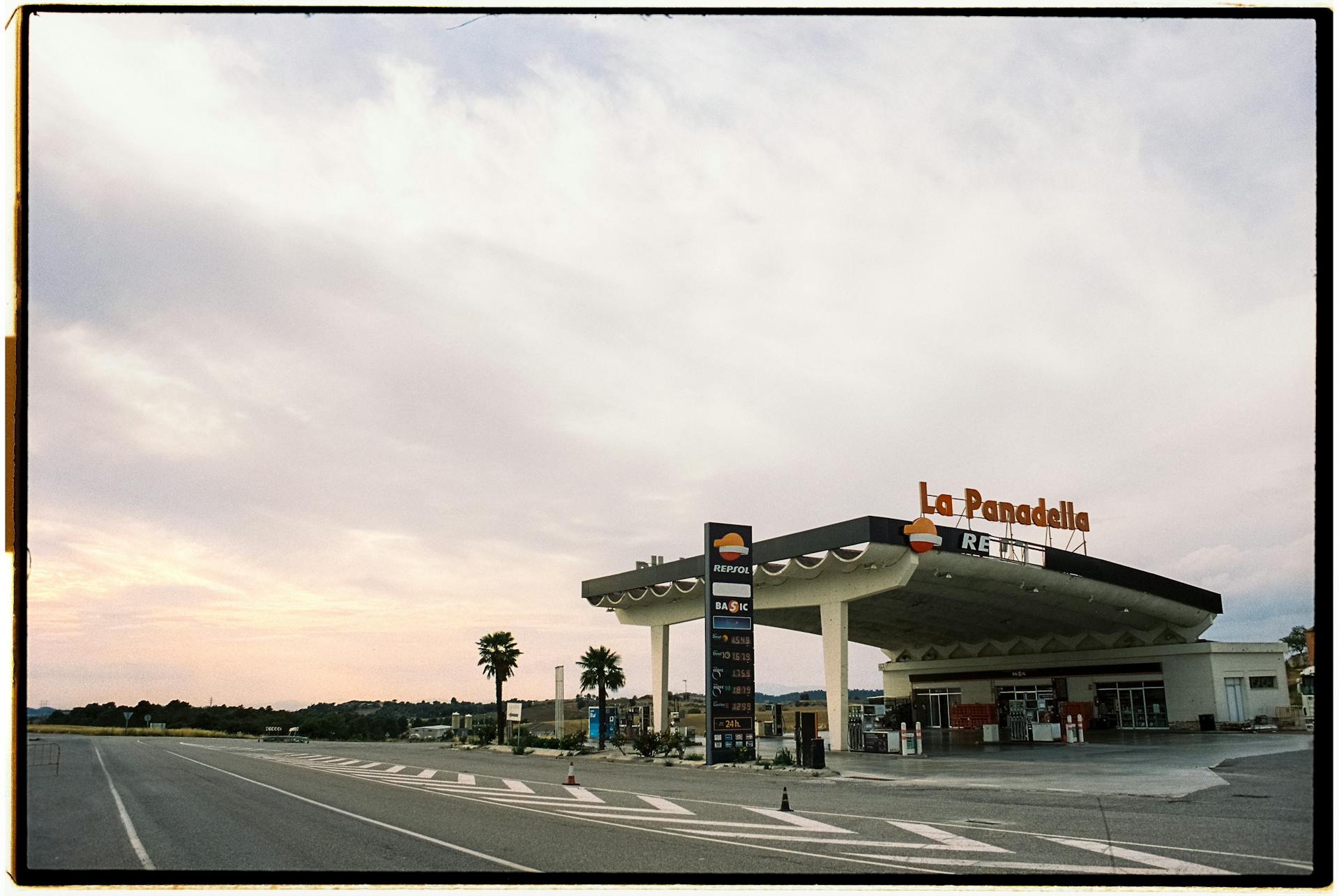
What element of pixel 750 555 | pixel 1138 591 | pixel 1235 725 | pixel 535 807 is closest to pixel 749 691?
pixel 750 555

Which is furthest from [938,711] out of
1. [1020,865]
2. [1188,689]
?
[1020,865]

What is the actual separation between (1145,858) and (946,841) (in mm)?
2866

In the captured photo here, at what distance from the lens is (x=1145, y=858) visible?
12648 millimetres

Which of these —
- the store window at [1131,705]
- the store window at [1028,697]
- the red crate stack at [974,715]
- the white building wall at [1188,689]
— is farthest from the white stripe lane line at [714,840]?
the red crate stack at [974,715]

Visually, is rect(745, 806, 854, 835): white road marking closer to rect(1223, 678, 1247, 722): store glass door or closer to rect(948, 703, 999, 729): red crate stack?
rect(1223, 678, 1247, 722): store glass door

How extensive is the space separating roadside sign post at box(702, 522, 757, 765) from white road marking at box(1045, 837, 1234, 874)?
2285 centimetres

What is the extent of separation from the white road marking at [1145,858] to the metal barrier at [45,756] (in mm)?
37328

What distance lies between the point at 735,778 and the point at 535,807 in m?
11.6

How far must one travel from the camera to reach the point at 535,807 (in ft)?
64.7

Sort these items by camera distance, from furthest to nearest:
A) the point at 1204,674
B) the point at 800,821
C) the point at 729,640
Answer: the point at 1204,674
the point at 729,640
the point at 800,821

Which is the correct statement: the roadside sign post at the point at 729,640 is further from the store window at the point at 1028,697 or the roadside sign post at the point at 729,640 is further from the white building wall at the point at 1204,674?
the white building wall at the point at 1204,674

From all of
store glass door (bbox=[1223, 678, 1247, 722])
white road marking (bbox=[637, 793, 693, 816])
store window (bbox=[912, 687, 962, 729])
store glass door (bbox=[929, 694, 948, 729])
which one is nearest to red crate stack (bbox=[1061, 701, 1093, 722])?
store glass door (bbox=[1223, 678, 1247, 722])

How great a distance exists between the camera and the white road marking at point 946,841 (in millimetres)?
13484

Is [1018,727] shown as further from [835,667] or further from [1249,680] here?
[835,667]
